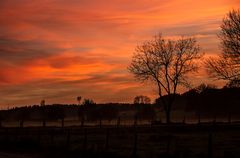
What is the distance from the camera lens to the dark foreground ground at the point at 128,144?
30.0 metres

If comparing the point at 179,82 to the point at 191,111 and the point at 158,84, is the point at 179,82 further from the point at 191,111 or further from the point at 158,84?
the point at 191,111

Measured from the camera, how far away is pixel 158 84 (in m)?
83.1

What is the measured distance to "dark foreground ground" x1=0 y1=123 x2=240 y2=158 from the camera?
1181 inches

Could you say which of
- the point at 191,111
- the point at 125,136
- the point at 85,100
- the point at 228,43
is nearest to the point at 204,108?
the point at 191,111

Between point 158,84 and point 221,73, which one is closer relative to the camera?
point 221,73

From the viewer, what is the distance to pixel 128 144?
39.7 meters

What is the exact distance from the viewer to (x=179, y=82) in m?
83.4

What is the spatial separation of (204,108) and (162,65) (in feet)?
191

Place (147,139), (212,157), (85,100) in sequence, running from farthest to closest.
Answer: (85,100), (147,139), (212,157)

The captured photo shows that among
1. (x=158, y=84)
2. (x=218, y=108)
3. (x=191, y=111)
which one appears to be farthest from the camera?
(x=191, y=111)

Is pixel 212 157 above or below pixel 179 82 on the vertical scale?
below

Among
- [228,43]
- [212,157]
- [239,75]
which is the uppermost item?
[228,43]

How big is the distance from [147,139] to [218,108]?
95.6 meters

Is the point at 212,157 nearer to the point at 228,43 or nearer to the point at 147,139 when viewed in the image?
the point at 147,139
